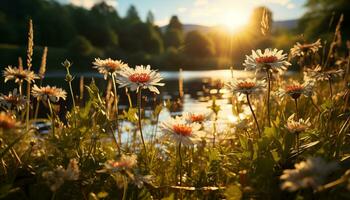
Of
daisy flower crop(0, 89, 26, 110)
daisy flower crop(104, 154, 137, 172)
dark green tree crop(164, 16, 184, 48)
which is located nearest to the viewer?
daisy flower crop(104, 154, 137, 172)

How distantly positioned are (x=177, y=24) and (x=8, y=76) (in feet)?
341

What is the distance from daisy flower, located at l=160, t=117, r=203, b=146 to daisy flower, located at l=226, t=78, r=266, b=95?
0.50 meters

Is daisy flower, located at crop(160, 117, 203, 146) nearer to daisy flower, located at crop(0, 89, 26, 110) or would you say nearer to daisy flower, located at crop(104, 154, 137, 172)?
daisy flower, located at crop(104, 154, 137, 172)

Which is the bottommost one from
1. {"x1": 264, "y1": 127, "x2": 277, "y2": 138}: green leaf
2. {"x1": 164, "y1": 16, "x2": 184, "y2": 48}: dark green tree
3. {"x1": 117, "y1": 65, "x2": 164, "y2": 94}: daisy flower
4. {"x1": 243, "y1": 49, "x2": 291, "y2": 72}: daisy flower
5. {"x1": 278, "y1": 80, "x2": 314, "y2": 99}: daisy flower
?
{"x1": 264, "y1": 127, "x2": 277, "y2": 138}: green leaf

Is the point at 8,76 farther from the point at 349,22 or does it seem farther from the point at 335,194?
the point at 349,22

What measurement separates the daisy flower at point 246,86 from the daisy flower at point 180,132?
1.63 ft

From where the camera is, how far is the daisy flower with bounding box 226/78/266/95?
9.59ft

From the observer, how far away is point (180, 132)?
8.29 feet

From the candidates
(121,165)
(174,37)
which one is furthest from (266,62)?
(174,37)

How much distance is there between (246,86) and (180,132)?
709mm

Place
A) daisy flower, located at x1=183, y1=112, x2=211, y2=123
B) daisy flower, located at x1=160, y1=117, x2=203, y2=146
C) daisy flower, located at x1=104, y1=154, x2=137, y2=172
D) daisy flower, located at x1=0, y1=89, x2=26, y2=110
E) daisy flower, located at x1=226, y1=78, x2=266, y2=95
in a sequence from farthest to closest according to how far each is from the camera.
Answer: daisy flower, located at x1=183, y1=112, x2=211, y2=123, daisy flower, located at x1=0, y1=89, x2=26, y2=110, daisy flower, located at x1=226, y1=78, x2=266, y2=95, daisy flower, located at x1=160, y1=117, x2=203, y2=146, daisy flower, located at x1=104, y1=154, x2=137, y2=172

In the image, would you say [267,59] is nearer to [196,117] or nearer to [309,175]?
[196,117]

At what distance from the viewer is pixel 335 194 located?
2.21 meters

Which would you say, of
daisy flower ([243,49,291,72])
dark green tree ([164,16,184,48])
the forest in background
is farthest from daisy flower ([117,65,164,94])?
dark green tree ([164,16,184,48])
